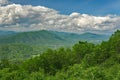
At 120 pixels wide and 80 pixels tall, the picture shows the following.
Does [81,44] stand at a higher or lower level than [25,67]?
higher

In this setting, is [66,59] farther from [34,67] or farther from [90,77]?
[90,77]

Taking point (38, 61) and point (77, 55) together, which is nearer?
point (38, 61)

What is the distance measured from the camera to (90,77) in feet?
285

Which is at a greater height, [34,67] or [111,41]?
[111,41]

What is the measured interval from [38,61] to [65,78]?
50.0m

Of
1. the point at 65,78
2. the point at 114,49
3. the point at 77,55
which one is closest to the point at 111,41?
the point at 114,49

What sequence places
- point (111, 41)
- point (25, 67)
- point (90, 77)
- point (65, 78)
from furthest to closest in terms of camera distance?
point (111, 41) → point (25, 67) → point (65, 78) → point (90, 77)

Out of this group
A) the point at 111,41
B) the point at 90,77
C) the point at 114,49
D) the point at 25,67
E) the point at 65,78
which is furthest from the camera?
the point at 111,41

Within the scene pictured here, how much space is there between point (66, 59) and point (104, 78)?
239 ft

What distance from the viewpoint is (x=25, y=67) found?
149 m

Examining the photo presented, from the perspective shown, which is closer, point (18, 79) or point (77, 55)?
point (18, 79)

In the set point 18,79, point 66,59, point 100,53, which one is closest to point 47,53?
point 66,59

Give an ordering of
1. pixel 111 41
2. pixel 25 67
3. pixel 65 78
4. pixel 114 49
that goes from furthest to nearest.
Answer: pixel 111 41
pixel 114 49
pixel 25 67
pixel 65 78

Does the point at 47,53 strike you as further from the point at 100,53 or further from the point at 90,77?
the point at 90,77
